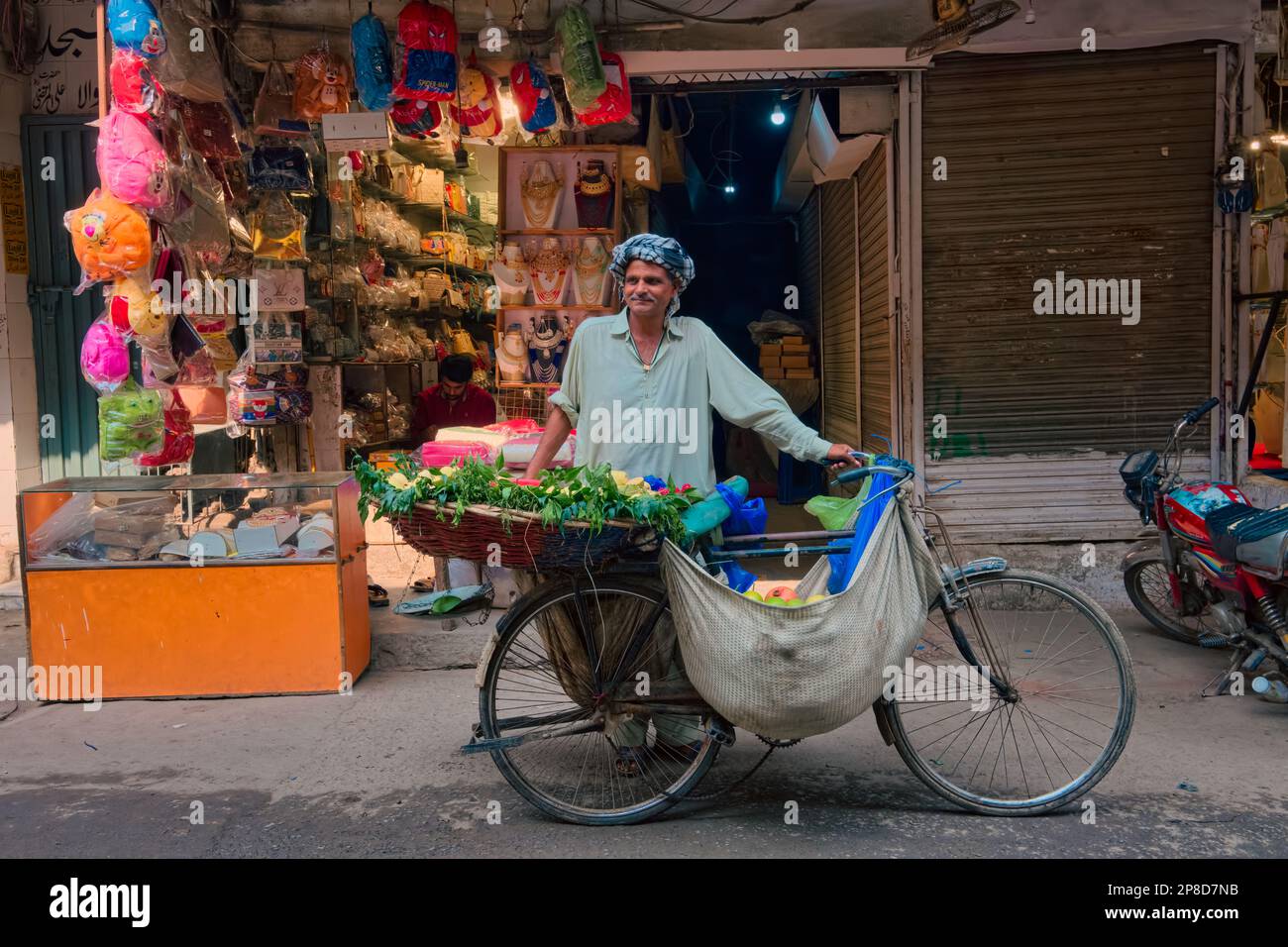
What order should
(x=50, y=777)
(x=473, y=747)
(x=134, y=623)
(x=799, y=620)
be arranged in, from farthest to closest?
(x=134, y=623)
(x=50, y=777)
(x=473, y=747)
(x=799, y=620)

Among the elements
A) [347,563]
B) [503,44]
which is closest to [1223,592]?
[347,563]

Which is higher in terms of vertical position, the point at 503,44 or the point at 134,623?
the point at 503,44

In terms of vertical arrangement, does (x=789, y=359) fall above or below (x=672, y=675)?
above

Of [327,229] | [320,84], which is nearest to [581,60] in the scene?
[320,84]

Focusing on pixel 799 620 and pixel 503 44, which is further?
pixel 503 44

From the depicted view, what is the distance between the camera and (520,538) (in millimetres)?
3471

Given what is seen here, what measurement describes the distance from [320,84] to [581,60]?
154 cm

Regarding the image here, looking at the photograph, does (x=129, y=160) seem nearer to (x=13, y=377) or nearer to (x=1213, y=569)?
(x=13, y=377)

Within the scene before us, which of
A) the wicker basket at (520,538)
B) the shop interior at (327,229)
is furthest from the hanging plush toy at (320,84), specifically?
the wicker basket at (520,538)

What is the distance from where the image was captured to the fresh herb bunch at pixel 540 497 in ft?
11.3

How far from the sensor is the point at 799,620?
3393mm

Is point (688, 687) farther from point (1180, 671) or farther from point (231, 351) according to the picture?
point (231, 351)

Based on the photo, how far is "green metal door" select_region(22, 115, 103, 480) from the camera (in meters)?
7.45

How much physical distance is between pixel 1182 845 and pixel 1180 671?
2274 mm
